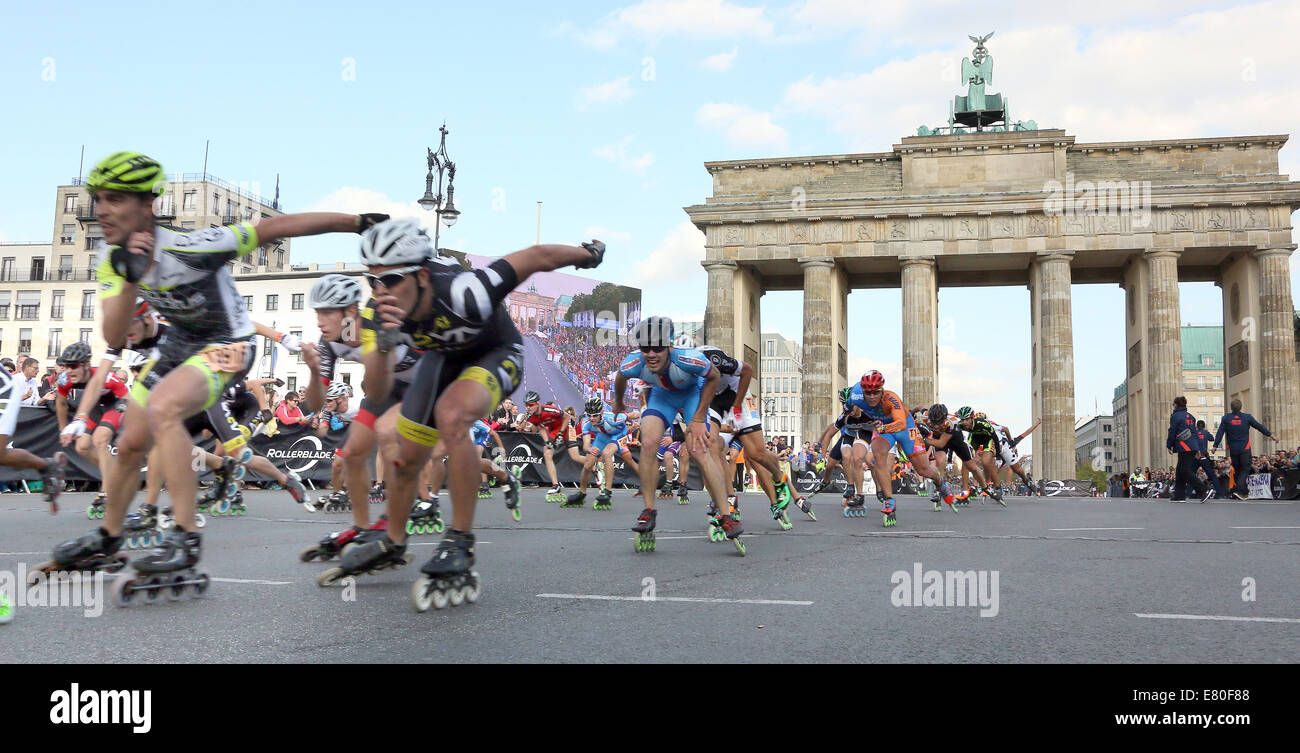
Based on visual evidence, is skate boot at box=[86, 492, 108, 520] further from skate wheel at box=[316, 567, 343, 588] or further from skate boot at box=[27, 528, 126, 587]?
skate wheel at box=[316, 567, 343, 588]

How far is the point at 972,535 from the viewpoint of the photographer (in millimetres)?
11172

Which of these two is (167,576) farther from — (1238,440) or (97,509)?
(1238,440)

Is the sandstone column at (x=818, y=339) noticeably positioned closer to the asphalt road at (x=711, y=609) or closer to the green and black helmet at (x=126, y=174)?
the asphalt road at (x=711, y=609)

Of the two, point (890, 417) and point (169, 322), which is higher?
point (169, 322)

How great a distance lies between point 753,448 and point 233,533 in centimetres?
580

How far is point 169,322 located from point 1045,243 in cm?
5466

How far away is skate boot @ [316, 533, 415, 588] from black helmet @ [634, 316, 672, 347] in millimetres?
3471

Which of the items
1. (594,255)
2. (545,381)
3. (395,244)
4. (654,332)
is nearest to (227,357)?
(395,244)

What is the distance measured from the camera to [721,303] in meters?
57.8

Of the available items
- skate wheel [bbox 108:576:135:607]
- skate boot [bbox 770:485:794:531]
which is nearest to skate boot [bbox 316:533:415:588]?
skate wheel [bbox 108:576:135:607]

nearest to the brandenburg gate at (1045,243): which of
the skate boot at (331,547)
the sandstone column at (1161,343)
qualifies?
the sandstone column at (1161,343)

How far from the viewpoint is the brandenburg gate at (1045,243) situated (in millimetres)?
52344

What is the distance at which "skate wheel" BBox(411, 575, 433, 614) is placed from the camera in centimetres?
480

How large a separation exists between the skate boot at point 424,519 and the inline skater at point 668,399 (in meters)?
2.38
